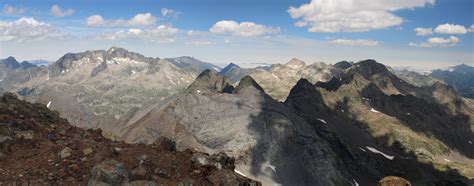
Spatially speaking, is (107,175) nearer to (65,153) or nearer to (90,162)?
(90,162)

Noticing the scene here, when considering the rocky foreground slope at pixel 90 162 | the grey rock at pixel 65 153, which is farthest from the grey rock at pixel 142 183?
the grey rock at pixel 65 153

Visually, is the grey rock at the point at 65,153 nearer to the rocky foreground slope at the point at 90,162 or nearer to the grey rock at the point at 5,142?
the rocky foreground slope at the point at 90,162

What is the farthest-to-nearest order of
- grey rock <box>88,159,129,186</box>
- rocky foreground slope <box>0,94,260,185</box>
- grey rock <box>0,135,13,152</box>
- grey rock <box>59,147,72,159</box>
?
grey rock <box>0,135,13,152</box>
grey rock <box>59,147,72,159</box>
rocky foreground slope <box>0,94,260,185</box>
grey rock <box>88,159,129,186</box>

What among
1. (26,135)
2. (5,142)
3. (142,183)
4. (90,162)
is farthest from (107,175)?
(5,142)


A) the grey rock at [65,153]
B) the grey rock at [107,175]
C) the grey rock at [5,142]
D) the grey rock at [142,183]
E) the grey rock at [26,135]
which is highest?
the grey rock at [26,135]

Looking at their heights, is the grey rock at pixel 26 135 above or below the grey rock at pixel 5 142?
above

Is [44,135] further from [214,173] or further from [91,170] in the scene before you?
[214,173]

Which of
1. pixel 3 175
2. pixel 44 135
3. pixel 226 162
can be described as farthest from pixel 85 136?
pixel 226 162

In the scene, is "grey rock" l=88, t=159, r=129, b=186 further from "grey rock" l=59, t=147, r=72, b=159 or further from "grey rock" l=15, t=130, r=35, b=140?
"grey rock" l=15, t=130, r=35, b=140

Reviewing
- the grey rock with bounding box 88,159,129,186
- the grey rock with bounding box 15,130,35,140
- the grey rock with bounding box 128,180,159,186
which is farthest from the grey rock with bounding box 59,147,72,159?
the grey rock with bounding box 128,180,159,186
